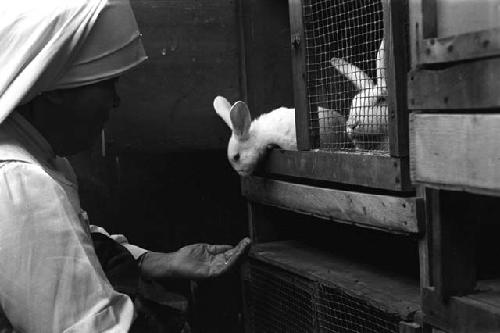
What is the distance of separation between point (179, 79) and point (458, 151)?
2.41m

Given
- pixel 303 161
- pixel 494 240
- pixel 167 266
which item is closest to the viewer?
pixel 167 266

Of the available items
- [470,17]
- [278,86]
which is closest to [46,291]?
[470,17]

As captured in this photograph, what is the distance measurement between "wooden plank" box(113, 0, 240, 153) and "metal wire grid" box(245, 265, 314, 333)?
788 millimetres

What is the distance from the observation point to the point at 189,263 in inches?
82.7

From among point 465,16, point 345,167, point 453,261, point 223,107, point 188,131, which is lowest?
point 453,261

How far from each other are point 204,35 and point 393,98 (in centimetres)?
171

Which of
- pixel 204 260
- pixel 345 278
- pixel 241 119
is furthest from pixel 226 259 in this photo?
pixel 241 119

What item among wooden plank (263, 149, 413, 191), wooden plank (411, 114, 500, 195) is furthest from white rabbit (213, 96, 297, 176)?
wooden plank (411, 114, 500, 195)

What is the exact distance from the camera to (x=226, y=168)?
418 cm

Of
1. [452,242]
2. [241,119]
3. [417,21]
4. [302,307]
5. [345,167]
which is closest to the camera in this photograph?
[417,21]

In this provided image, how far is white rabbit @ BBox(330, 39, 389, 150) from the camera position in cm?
301

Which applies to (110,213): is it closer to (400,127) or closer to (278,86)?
(278,86)

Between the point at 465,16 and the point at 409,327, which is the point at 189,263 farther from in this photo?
the point at 465,16

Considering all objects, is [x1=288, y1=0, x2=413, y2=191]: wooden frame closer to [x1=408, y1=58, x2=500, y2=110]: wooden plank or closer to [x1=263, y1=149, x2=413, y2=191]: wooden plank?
[x1=263, y1=149, x2=413, y2=191]: wooden plank
